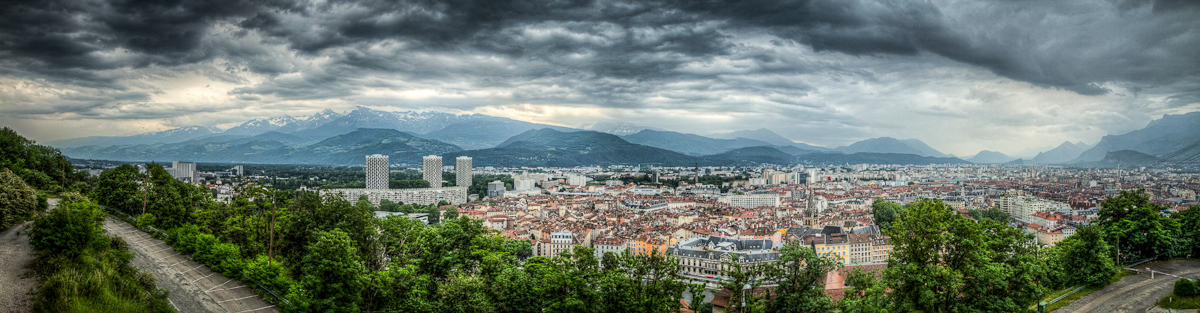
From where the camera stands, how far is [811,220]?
47.8 meters

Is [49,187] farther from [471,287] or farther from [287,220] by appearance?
[471,287]

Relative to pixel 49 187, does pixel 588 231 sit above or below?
below

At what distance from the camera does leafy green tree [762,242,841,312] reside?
1205 cm

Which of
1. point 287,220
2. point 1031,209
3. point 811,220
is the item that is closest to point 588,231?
point 811,220

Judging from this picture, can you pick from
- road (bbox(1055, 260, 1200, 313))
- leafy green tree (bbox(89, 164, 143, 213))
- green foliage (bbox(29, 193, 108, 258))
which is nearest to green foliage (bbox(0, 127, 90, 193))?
leafy green tree (bbox(89, 164, 143, 213))

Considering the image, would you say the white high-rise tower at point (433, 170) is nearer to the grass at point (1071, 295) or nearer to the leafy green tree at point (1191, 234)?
the grass at point (1071, 295)

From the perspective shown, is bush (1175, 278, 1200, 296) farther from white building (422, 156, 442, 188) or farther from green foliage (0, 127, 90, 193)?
white building (422, 156, 442, 188)

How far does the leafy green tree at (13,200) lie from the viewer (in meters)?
13.2

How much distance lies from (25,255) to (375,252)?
6.86 meters

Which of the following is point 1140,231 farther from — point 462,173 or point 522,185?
point 522,185

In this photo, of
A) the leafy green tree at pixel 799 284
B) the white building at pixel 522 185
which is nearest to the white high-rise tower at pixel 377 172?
the white building at pixel 522 185

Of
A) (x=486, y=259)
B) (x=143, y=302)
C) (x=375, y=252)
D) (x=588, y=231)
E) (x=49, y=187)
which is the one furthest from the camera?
(x=588, y=231)

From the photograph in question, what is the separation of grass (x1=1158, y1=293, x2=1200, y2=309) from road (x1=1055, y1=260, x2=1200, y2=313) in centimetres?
22

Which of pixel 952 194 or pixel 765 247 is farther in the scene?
pixel 952 194
